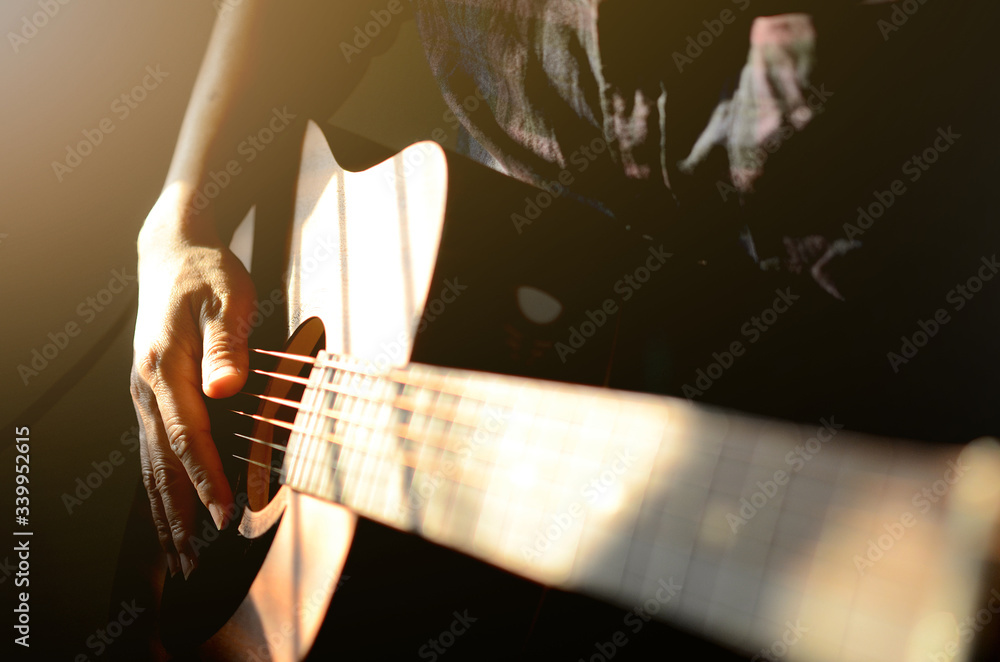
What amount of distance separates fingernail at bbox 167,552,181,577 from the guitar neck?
18.5 inches

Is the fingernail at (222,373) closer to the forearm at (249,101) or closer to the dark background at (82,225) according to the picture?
the forearm at (249,101)

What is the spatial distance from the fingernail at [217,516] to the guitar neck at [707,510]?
339 mm

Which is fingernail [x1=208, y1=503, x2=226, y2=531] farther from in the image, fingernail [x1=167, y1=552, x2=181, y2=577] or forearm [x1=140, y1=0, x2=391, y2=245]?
forearm [x1=140, y1=0, x2=391, y2=245]

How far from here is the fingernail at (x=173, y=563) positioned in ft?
2.45

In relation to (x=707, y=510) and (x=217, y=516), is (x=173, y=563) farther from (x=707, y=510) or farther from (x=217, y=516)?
(x=707, y=510)

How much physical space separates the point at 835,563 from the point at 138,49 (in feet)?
4.51

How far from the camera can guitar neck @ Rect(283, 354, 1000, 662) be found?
0.77 feet

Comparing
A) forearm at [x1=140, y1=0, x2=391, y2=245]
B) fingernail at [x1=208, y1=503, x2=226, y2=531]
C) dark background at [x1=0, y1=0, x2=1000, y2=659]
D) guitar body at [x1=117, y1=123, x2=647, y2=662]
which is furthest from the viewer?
dark background at [x1=0, y1=0, x2=1000, y2=659]

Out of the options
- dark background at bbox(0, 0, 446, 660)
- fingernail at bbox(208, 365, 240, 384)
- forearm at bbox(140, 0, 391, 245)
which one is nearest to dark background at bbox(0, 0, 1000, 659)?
dark background at bbox(0, 0, 446, 660)

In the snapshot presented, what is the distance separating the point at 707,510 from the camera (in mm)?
291

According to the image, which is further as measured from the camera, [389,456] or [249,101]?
[249,101]

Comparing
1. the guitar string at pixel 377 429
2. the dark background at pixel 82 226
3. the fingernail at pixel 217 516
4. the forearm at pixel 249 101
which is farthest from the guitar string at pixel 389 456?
the dark background at pixel 82 226

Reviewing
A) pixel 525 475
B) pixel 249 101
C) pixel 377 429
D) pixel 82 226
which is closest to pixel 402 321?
pixel 377 429

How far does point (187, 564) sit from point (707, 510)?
69cm
